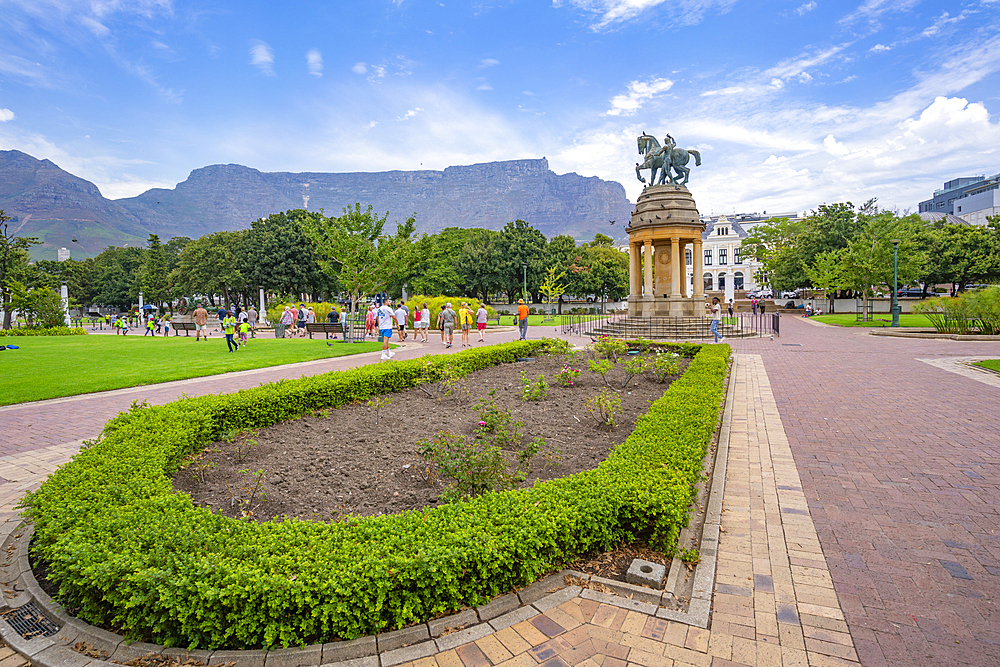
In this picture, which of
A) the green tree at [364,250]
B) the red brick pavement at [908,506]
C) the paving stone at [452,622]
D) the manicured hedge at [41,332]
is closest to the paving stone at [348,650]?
the paving stone at [452,622]

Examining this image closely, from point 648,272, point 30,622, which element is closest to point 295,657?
point 30,622

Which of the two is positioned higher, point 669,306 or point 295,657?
point 669,306

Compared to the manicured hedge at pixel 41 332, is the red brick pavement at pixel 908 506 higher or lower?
lower

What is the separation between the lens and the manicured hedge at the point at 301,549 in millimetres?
2709

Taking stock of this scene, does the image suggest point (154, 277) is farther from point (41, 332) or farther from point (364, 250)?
point (364, 250)

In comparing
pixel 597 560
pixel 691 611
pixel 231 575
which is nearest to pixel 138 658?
pixel 231 575

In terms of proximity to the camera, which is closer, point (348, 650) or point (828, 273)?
point (348, 650)

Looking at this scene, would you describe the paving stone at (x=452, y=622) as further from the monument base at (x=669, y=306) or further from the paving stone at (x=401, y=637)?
the monument base at (x=669, y=306)

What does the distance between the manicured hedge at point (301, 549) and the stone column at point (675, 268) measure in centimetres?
2297

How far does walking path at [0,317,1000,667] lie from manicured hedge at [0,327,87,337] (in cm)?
2547

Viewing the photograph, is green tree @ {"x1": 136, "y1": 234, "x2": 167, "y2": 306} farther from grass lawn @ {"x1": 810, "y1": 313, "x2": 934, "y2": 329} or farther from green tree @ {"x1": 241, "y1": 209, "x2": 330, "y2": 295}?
grass lawn @ {"x1": 810, "y1": 313, "x2": 934, "y2": 329}

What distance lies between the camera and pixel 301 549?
3.05 metres

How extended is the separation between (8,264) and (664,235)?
131 ft

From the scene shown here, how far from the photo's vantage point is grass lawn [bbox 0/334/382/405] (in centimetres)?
1071
